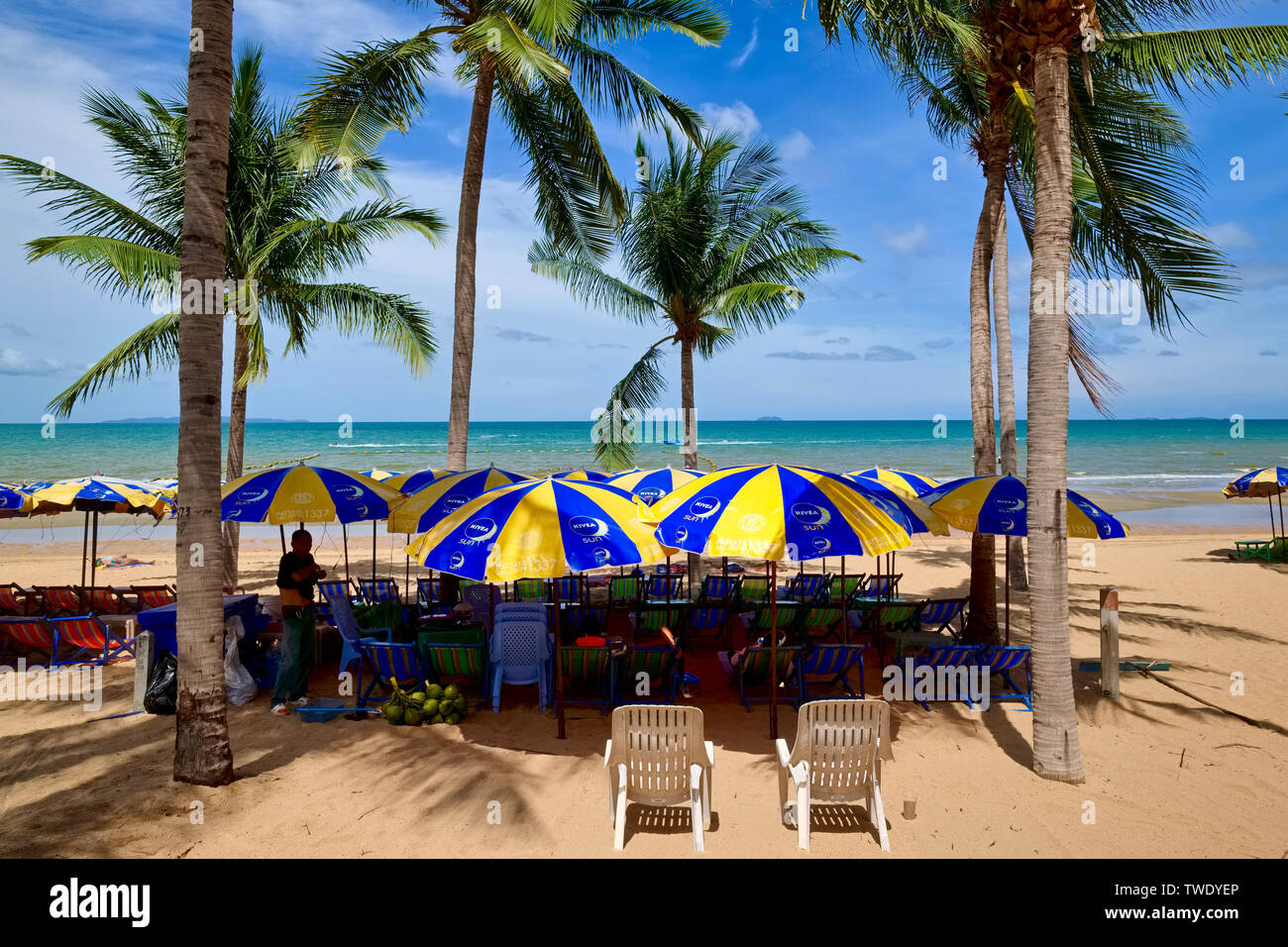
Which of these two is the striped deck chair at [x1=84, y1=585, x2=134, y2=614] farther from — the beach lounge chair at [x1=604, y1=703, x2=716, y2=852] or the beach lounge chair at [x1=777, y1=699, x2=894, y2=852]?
the beach lounge chair at [x1=777, y1=699, x2=894, y2=852]

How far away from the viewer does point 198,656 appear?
201 inches

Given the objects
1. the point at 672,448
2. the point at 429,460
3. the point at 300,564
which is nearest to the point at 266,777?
the point at 300,564

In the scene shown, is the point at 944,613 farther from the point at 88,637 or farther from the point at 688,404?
the point at 88,637

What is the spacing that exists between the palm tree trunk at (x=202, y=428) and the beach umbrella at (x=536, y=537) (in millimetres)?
1479

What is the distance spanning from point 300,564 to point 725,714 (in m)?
4.47

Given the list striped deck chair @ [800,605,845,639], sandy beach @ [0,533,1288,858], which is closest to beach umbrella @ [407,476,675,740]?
sandy beach @ [0,533,1288,858]

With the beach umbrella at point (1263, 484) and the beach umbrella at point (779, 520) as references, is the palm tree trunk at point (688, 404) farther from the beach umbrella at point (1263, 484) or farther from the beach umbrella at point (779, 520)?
the beach umbrella at point (1263, 484)

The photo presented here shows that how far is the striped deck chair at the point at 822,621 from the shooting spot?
910cm

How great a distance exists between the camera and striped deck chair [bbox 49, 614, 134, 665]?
821cm

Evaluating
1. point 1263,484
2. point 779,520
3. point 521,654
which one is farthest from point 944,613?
point 1263,484

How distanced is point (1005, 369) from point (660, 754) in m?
10.1

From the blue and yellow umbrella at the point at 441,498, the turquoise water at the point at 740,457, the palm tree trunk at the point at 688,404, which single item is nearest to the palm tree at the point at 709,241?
the palm tree trunk at the point at 688,404

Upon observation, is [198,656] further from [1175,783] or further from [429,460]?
[429,460]

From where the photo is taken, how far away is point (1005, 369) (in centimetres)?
1201
